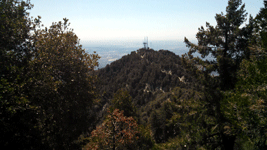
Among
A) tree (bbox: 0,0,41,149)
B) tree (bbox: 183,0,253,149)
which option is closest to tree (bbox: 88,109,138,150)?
tree (bbox: 0,0,41,149)

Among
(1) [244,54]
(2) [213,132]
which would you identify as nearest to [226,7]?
(1) [244,54]

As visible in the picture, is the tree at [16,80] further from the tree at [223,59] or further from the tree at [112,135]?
the tree at [223,59]

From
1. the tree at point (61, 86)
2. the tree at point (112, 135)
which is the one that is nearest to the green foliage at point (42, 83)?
the tree at point (61, 86)

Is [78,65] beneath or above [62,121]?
above

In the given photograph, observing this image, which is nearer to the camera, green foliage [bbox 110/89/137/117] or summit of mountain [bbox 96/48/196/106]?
green foliage [bbox 110/89/137/117]

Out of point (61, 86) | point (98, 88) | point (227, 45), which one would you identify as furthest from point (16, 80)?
point (227, 45)

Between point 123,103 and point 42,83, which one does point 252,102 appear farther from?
point 123,103

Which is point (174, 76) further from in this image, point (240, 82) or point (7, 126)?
point (7, 126)

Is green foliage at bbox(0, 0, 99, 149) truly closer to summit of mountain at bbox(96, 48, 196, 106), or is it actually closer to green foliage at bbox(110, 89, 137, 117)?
green foliage at bbox(110, 89, 137, 117)
